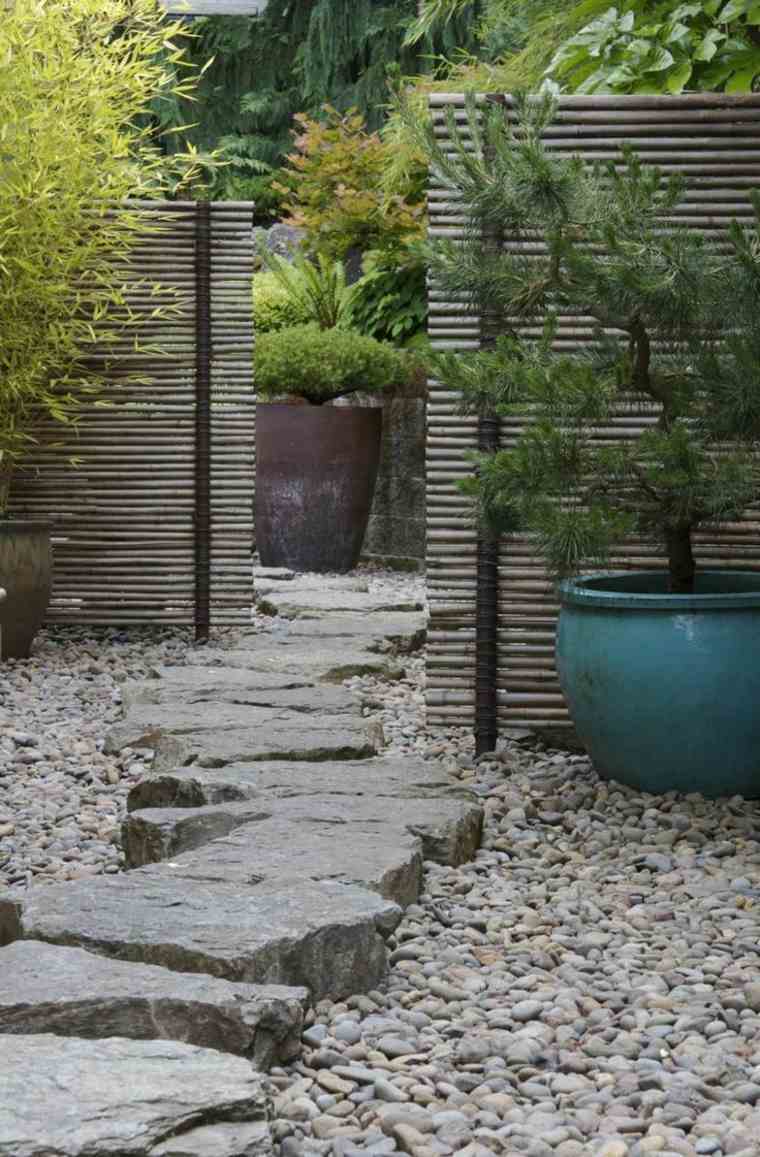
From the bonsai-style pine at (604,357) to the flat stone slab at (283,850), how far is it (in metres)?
1.01

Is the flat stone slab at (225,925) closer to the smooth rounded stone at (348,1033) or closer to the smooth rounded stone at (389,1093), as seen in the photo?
the smooth rounded stone at (348,1033)

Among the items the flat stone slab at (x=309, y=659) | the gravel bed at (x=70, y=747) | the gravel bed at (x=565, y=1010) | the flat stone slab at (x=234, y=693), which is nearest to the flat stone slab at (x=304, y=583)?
the gravel bed at (x=70, y=747)

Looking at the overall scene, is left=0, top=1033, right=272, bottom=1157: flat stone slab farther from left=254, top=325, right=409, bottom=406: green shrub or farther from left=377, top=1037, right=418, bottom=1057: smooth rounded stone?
left=254, top=325, right=409, bottom=406: green shrub

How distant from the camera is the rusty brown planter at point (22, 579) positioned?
6281mm

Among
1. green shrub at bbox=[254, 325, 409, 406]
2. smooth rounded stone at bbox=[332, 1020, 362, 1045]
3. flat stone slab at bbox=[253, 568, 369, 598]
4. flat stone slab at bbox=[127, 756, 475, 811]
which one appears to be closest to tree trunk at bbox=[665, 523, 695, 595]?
flat stone slab at bbox=[127, 756, 475, 811]

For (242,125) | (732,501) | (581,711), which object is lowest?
(581,711)

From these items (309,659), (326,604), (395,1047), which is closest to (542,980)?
(395,1047)

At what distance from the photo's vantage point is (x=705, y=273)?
3.81m

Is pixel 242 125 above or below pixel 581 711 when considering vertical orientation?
above

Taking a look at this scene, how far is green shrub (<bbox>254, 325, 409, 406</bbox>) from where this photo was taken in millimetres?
9875

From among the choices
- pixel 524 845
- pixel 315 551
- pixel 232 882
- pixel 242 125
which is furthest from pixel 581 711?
pixel 242 125

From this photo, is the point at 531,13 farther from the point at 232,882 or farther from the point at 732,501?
the point at 232,882

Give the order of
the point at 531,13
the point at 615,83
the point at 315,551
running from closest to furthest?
1. the point at 615,83
2. the point at 531,13
3. the point at 315,551

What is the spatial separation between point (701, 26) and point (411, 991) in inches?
125
